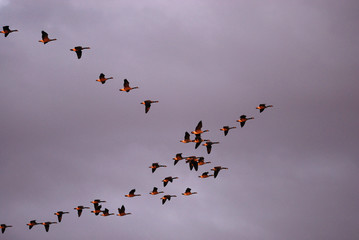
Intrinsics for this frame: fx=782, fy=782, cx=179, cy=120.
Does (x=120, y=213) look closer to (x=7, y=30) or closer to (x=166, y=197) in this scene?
(x=166, y=197)

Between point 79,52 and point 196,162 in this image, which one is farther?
point 196,162

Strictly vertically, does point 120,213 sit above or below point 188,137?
below

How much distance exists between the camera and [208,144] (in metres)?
120

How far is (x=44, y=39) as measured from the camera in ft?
358

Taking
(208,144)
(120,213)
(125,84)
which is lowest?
(120,213)

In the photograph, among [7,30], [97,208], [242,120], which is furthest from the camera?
[97,208]

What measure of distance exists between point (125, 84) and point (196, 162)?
1608 centimetres

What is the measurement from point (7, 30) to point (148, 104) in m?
22.6

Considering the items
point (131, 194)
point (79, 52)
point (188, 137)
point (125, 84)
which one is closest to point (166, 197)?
point (131, 194)

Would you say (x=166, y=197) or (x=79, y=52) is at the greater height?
(x=79, y=52)

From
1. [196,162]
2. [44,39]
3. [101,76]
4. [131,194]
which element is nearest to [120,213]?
[131,194]

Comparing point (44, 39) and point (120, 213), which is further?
point (120, 213)

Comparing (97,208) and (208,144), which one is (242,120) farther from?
(97,208)

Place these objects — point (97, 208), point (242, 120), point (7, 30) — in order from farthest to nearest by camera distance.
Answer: point (97, 208) < point (242, 120) < point (7, 30)
